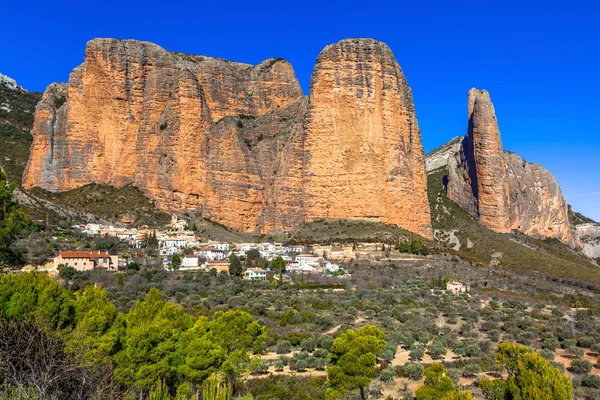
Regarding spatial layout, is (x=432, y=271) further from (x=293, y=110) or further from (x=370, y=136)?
(x=293, y=110)

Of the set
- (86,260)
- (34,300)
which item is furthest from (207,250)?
(34,300)

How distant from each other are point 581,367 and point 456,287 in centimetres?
2181

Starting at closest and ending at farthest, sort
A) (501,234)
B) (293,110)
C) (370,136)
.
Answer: (370,136) < (293,110) < (501,234)

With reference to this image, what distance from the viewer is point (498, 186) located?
81.1 metres

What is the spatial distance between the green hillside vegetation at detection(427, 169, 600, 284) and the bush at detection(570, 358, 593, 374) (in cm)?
3917

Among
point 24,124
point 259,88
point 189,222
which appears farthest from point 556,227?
point 24,124

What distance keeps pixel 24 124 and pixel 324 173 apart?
5153 cm

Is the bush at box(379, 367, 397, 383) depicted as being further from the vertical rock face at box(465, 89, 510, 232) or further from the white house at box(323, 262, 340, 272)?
the vertical rock face at box(465, 89, 510, 232)

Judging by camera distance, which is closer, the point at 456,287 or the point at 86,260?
Result: the point at 86,260

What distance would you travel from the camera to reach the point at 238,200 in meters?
67.6

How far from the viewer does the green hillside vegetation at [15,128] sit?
76.9 metres

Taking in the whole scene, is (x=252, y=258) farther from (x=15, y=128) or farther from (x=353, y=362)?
(x=15, y=128)

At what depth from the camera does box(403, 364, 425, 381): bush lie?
69.9 feet

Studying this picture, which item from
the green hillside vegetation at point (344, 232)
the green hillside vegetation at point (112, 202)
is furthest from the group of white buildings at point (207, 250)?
the green hillside vegetation at point (112, 202)
